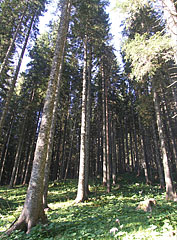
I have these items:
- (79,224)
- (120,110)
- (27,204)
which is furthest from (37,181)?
(120,110)

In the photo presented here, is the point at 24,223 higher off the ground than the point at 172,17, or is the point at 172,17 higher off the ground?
the point at 172,17

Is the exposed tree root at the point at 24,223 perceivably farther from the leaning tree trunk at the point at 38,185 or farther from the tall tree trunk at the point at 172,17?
the tall tree trunk at the point at 172,17

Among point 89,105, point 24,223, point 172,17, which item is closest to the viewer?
point 24,223

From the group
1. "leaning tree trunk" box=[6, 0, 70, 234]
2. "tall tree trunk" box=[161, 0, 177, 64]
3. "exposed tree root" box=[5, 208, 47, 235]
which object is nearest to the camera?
"exposed tree root" box=[5, 208, 47, 235]

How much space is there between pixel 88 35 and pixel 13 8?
20.3ft

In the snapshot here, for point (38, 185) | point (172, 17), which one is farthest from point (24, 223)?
point (172, 17)

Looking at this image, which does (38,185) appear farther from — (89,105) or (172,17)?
(89,105)

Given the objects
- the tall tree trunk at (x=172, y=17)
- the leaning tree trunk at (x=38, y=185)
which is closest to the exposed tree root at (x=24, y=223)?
the leaning tree trunk at (x=38, y=185)

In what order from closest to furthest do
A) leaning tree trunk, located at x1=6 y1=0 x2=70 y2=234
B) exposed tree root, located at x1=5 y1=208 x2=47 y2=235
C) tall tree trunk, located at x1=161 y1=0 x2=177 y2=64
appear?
exposed tree root, located at x1=5 y1=208 x2=47 y2=235 → leaning tree trunk, located at x1=6 y1=0 x2=70 y2=234 → tall tree trunk, located at x1=161 y1=0 x2=177 y2=64

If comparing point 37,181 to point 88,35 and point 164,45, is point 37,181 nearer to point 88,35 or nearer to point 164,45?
point 164,45

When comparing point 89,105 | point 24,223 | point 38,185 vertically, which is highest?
point 89,105

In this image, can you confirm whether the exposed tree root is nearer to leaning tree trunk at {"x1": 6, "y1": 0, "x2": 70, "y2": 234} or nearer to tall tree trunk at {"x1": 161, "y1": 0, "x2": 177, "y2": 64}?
leaning tree trunk at {"x1": 6, "y1": 0, "x2": 70, "y2": 234}

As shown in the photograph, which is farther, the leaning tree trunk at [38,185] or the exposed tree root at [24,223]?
the leaning tree trunk at [38,185]

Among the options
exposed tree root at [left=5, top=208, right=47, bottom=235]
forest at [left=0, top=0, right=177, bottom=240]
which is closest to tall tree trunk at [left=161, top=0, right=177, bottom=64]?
forest at [left=0, top=0, right=177, bottom=240]
